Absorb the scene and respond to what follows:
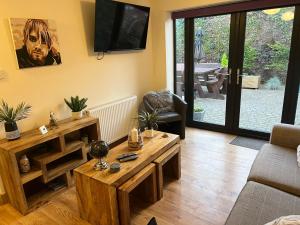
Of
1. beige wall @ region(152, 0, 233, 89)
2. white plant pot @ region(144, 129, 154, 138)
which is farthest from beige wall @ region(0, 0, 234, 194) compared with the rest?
white plant pot @ region(144, 129, 154, 138)

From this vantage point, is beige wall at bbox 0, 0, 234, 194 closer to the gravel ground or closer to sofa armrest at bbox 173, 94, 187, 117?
sofa armrest at bbox 173, 94, 187, 117

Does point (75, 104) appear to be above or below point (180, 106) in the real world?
above

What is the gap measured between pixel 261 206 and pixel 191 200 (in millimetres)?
849

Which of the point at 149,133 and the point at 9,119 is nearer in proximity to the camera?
the point at 9,119

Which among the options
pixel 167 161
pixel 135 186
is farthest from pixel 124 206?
pixel 167 161

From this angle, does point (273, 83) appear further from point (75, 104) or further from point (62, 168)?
point (62, 168)

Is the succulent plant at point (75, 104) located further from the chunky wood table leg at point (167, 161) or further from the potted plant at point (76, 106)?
the chunky wood table leg at point (167, 161)

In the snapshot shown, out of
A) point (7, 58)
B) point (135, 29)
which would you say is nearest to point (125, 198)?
point (7, 58)

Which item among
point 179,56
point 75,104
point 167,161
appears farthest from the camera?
point 179,56

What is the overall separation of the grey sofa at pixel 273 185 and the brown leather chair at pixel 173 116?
1.39 meters

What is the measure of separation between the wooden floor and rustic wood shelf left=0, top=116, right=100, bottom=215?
0.46 ft

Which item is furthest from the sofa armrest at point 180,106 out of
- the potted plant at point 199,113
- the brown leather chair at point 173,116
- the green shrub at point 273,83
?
the green shrub at point 273,83

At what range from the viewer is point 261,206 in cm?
146

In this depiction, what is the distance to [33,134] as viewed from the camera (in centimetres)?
226
